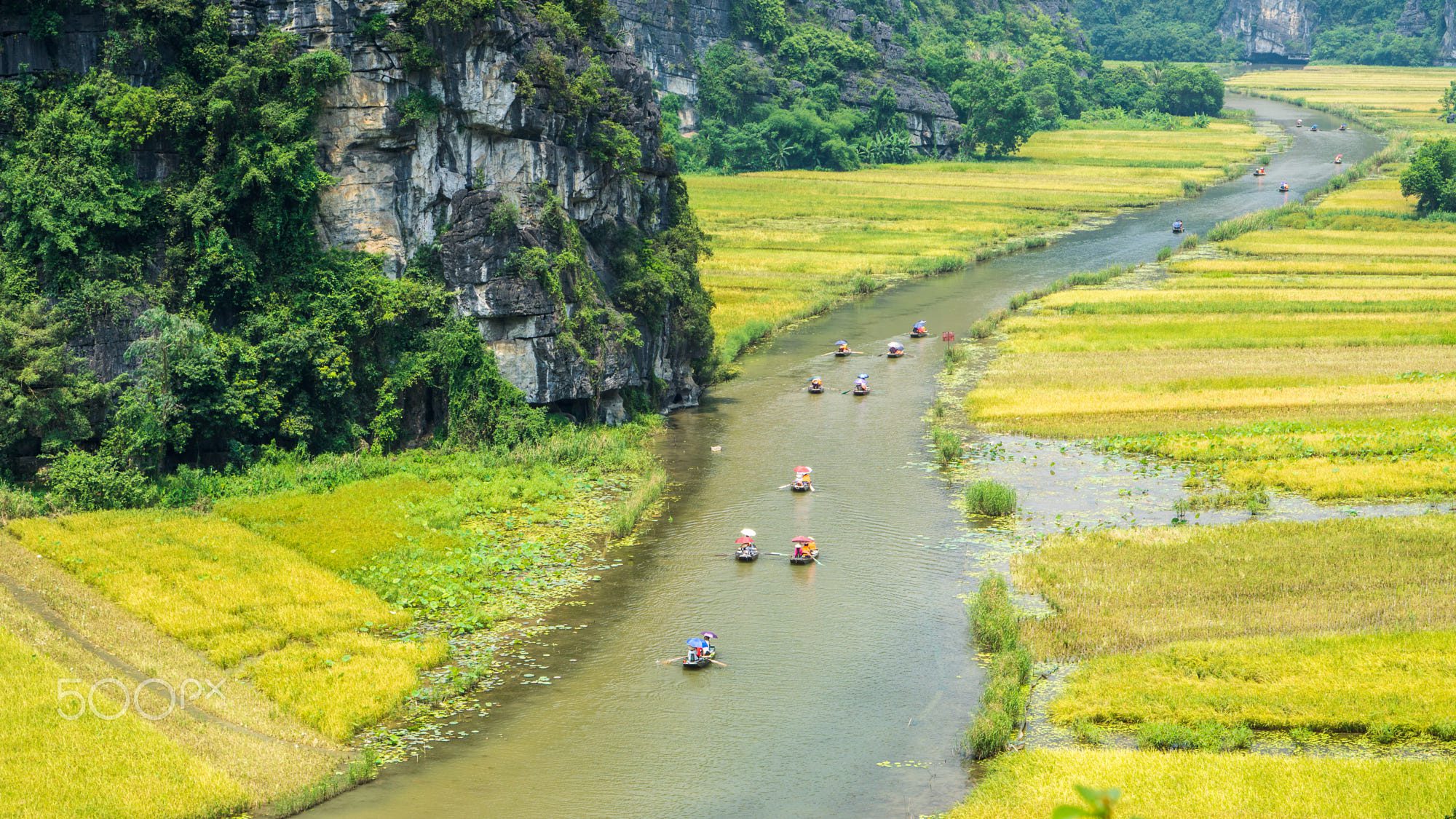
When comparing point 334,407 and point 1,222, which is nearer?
point 1,222

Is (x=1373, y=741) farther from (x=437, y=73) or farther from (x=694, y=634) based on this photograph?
(x=437, y=73)

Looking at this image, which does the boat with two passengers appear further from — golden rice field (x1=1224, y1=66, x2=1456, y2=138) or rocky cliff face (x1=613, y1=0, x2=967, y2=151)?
golden rice field (x1=1224, y1=66, x2=1456, y2=138)

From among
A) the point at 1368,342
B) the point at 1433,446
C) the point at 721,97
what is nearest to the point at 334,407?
the point at 1433,446

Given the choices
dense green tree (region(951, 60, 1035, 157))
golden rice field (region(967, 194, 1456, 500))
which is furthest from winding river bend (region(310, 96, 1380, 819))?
dense green tree (region(951, 60, 1035, 157))

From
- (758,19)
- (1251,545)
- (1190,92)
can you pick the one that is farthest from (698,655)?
(1190,92)

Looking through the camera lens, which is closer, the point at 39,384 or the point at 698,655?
the point at 698,655

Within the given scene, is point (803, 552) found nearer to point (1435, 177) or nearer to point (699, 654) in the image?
point (699, 654)
